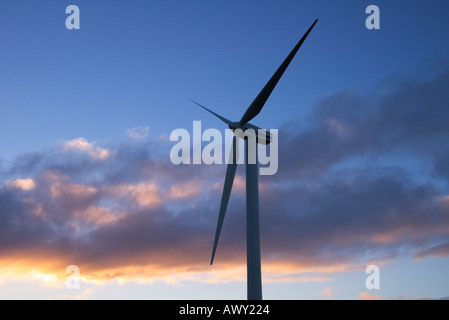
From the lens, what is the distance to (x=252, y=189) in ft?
105

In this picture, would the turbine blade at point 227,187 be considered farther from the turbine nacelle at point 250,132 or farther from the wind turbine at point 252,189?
the turbine nacelle at point 250,132

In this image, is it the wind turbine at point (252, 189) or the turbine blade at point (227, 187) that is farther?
the turbine blade at point (227, 187)

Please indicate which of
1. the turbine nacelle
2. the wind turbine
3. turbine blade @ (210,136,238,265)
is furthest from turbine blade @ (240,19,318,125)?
turbine blade @ (210,136,238,265)

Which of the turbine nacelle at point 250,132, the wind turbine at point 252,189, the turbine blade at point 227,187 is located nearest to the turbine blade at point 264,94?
the wind turbine at point 252,189

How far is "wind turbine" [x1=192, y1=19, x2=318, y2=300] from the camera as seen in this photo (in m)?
29.9

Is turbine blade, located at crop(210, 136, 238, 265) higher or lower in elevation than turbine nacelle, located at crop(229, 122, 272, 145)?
lower

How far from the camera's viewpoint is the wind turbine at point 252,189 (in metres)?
29.9

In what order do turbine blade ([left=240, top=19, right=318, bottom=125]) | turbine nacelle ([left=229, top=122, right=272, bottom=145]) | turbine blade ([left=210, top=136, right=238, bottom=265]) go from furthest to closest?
turbine blade ([left=210, top=136, right=238, bottom=265]), turbine nacelle ([left=229, top=122, right=272, bottom=145]), turbine blade ([left=240, top=19, right=318, bottom=125])

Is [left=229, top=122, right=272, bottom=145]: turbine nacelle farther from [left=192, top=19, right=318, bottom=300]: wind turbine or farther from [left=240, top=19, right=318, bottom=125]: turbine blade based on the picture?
[left=240, top=19, right=318, bottom=125]: turbine blade

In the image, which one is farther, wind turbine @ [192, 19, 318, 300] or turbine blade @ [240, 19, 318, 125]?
turbine blade @ [240, 19, 318, 125]
